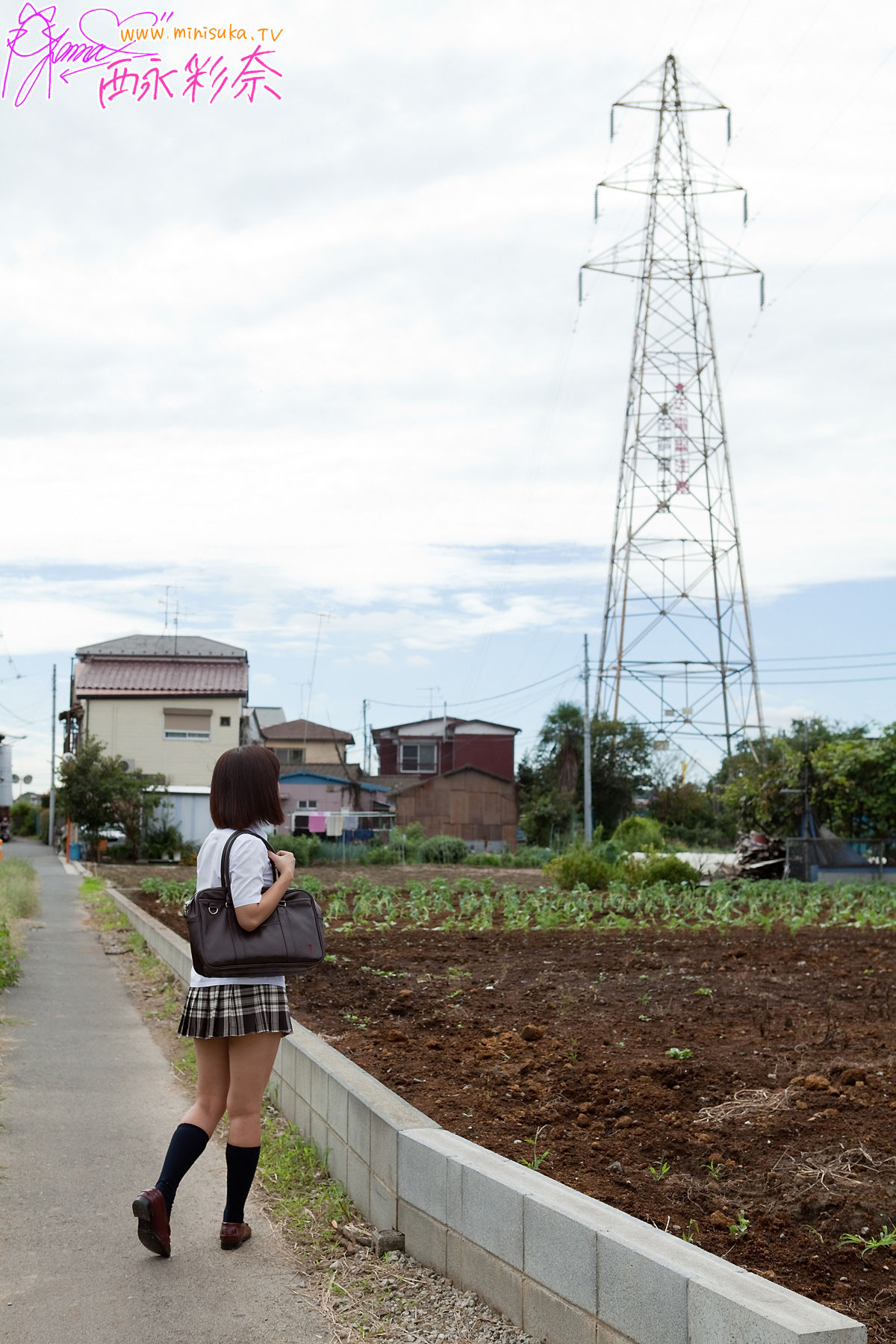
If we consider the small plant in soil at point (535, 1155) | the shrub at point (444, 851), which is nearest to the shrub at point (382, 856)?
the shrub at point (444, 851)

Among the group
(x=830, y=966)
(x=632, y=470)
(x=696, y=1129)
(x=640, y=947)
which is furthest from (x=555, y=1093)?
(x=632, y=470)

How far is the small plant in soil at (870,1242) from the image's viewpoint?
3.20 metres

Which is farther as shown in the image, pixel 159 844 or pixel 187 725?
pixel 187 725

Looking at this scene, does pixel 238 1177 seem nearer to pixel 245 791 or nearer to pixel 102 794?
pixel 245 791

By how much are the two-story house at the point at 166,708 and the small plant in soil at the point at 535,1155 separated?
1497 inches

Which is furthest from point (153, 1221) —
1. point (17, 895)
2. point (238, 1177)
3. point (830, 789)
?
point (830, 789)

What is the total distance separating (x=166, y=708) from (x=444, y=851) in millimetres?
13780

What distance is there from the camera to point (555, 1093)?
16.4 feet

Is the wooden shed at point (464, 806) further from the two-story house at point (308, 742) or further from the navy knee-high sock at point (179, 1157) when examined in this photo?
the navy knee-high sock at point (179, 1157)

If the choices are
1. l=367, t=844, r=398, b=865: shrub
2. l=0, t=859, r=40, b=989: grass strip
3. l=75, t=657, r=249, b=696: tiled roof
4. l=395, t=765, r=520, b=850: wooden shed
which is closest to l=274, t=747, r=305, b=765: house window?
l=395, t=765, r=520, b=850: wooden shed

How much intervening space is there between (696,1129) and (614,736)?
42287mm

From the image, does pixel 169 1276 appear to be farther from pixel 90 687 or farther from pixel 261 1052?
pixel 90 687

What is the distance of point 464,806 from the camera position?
52156 millimetres

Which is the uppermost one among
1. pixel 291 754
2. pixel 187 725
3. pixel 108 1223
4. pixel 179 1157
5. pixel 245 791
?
pixel 187 725
